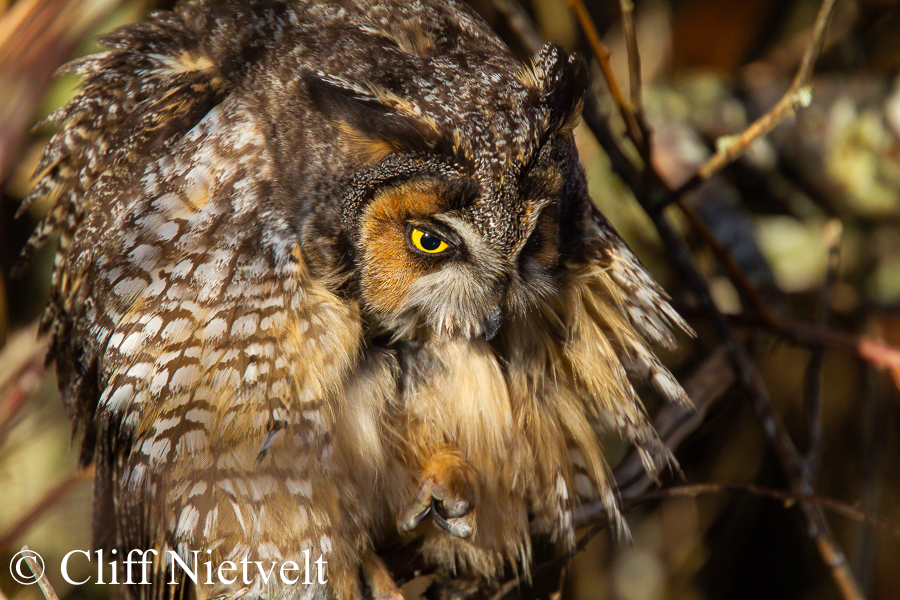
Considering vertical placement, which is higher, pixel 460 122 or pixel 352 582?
pixel 460 122

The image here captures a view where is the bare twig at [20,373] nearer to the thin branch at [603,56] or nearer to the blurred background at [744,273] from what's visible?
the blurred background at [744,273]

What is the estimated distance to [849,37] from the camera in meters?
2.27

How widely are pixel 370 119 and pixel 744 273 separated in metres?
1.30

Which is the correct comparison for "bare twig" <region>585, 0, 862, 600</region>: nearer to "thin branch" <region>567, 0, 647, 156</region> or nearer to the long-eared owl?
"thin branch" <region>567, 0, 647, 156</region>

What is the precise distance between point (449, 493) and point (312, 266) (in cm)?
52

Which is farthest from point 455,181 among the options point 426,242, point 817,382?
point 817,382

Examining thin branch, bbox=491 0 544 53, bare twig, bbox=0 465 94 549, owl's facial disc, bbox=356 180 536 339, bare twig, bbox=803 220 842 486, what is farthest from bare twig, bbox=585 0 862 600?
bare twig, bbox=0 465 94 549

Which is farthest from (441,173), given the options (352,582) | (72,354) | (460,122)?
(72,354)

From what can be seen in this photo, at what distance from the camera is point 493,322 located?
1.25 meters

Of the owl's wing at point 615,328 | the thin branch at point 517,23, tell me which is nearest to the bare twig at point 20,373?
the owl's wing at point 615,328

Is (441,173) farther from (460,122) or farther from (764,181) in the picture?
(764,181)

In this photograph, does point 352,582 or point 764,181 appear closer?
point 352,582

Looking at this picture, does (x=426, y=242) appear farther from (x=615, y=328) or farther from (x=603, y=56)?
(x=603, y=56)

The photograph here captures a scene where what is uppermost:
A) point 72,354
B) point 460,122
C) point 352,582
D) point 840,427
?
point 460,122
